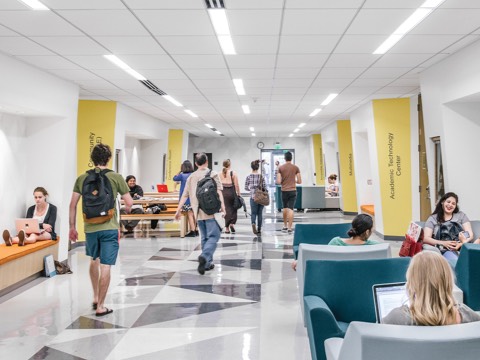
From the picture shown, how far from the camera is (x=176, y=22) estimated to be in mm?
5102

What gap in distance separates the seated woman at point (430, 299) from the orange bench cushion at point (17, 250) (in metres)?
5.09

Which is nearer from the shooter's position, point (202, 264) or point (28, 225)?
point (202, 264)

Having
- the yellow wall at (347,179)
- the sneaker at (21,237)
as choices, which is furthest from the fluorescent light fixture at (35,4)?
the yellow wall at (347,179)

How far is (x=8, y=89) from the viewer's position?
20.7 ft

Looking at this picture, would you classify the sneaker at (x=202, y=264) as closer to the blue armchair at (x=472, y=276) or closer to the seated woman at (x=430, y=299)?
the blue armchair at (x=472, y=276)

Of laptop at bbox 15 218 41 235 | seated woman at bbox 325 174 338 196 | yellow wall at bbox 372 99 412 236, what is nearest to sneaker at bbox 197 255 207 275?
laptop at bbox 15 218 41 235

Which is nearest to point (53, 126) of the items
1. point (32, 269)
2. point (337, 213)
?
point (32, 269)

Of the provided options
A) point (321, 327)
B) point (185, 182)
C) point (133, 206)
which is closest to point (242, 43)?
point (321, 327)

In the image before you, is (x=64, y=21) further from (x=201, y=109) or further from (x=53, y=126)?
(x=201, y=109)

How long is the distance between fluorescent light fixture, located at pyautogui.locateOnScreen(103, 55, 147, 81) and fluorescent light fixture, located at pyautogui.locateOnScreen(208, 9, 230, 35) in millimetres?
1975

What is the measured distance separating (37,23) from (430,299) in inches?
189

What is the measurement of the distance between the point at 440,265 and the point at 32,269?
5906 millimetres

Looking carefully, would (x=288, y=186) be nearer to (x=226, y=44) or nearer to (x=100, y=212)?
(x=226, y=44)

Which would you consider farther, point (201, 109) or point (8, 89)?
point (201, 109)
